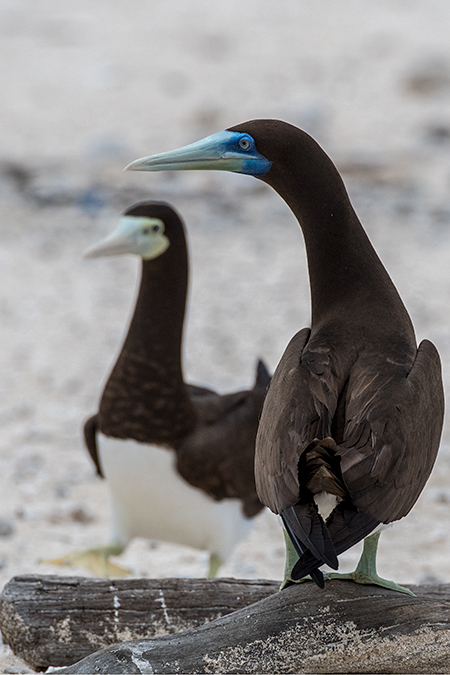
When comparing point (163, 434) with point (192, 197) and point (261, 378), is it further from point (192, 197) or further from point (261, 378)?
point (192, 197)

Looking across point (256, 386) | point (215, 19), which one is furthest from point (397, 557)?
point (215, 19)

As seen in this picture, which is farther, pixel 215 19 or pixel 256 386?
pixel 215 19

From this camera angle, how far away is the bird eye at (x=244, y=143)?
2967mm

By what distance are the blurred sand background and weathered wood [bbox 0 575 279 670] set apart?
0.14 m

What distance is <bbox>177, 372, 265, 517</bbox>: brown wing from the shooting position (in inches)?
168

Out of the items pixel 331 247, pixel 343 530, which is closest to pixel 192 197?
pixel 331 247

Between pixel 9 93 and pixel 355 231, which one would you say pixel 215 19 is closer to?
pixel 9 93

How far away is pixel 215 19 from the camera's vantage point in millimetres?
14555

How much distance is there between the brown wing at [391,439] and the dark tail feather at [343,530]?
0.03 meters

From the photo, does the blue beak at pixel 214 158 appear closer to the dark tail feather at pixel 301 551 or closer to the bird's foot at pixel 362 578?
the dark tail feather at pixel 301 551

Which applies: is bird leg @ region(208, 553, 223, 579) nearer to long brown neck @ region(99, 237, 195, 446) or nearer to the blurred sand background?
the blurred sand background

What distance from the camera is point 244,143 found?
297 cm

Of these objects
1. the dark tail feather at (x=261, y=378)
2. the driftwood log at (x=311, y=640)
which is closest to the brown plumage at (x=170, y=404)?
the dark tail feather at (x=261, y=378)

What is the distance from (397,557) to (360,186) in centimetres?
558
